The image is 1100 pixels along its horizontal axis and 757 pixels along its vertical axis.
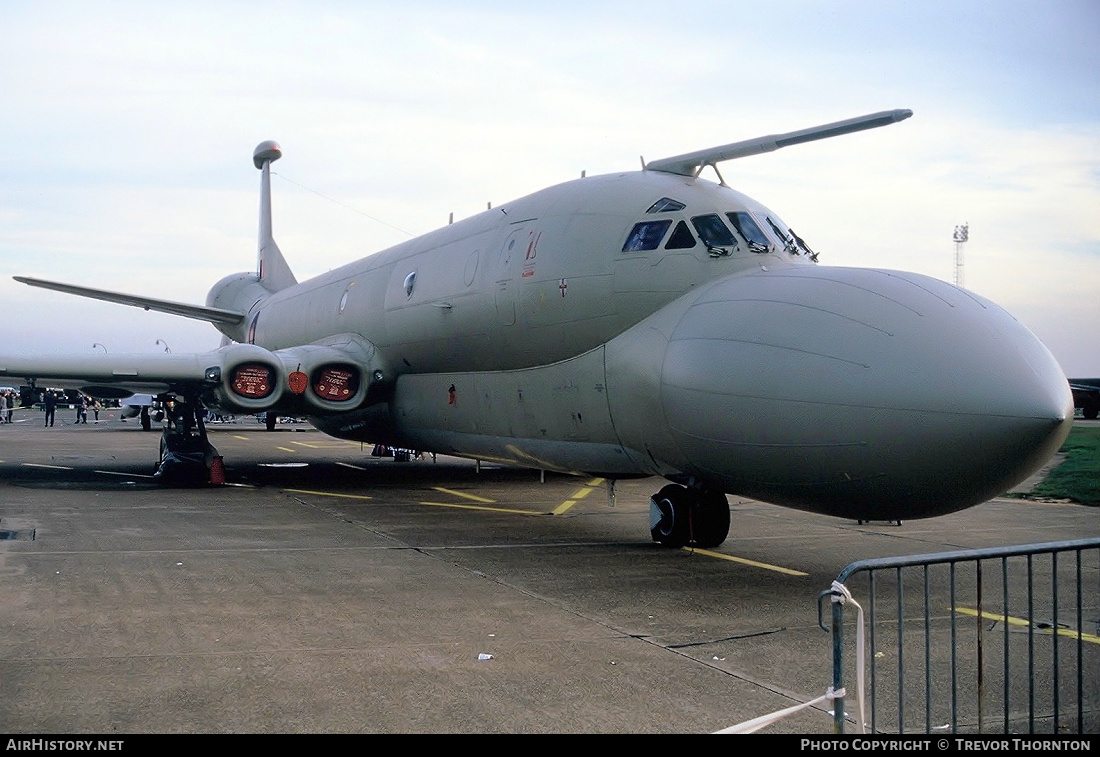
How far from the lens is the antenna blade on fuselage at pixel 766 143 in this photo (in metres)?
8.30

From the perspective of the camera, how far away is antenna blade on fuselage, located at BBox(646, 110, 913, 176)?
8305 millimetres

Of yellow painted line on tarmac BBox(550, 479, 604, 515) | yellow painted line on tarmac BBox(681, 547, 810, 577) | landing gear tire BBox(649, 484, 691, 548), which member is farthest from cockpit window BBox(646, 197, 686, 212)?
yellow painted line on tarmac BBox(550, 479, 604, 515)

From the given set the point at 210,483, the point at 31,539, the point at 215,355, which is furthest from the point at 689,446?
the point at 210,483

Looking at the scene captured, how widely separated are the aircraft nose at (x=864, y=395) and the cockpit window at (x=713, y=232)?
101 cm

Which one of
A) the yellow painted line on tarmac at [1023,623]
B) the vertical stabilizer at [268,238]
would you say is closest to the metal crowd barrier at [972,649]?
the yellow painted line on tarmac at [1023,623]

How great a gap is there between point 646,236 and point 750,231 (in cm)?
94

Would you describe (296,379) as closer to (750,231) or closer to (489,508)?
(489,508)

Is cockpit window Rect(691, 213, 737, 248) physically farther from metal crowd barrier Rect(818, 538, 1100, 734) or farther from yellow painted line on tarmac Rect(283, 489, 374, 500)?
yellow painted line on tarmac Rect(283, 489, 374, 500)

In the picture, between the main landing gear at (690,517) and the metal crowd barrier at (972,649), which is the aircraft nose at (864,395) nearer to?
the metal crowd barrier at (972,649)

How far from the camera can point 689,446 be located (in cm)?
789

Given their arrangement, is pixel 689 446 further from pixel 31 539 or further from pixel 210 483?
pixel 210 483

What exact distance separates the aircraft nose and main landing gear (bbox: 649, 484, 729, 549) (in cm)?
136

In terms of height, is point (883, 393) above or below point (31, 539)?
above

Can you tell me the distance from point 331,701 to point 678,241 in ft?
18.1
